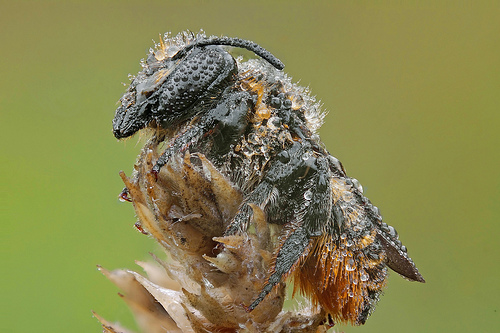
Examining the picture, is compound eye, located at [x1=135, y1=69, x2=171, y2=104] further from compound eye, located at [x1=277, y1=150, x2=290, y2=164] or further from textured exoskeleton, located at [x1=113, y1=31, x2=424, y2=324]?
compound eye, located at [x1=277, y1=150, x2=290, y2=164]

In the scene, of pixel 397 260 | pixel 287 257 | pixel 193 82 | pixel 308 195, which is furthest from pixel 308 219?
pixel 193 82

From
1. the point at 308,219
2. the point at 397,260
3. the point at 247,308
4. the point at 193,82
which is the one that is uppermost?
the point at 193,82

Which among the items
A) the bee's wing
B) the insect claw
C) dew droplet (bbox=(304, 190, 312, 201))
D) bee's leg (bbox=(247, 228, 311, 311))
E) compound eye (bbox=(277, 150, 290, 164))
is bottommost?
the insect claw

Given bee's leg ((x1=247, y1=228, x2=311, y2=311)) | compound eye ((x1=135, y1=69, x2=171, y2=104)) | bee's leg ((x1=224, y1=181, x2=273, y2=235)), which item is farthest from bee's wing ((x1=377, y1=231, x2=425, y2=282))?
compound eye ((x1=135, y1=69, x2=171, y2=104))

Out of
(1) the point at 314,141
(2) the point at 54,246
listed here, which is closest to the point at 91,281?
(2) the point at 54,246

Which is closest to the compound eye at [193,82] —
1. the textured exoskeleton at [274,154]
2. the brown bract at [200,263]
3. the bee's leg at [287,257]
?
the textured exoskeleton at [274,154]

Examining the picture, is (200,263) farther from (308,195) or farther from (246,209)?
(308,195)

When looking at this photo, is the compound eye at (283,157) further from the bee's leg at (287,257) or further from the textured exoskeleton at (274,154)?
the bee's leg at (287,257)

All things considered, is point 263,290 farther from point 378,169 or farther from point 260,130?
point 378,169
